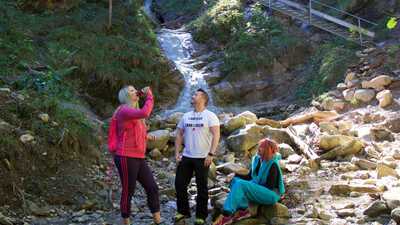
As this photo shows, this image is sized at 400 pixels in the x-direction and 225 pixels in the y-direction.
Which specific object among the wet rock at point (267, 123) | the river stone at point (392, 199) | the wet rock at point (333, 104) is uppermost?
the wet rock at point (333, 104)

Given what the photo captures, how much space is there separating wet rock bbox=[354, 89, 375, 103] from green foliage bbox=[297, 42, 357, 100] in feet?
5.75

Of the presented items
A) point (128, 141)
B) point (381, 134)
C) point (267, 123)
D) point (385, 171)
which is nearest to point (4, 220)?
point (128, 141)

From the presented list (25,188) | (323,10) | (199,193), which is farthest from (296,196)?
(323,10)

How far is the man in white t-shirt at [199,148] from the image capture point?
209 inches

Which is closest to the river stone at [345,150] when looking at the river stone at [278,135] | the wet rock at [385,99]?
the river stone at [278,135]

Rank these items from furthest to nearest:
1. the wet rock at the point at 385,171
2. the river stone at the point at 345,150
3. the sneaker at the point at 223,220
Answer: the river stone at the point at 345,150
the wet rock at the point at 385,171
the sneaker at the point at 223,220

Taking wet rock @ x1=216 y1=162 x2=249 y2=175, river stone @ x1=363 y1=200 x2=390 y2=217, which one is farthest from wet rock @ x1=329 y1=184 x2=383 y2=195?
wet rock @ x1=216 y1=162 x2=249 y2=175

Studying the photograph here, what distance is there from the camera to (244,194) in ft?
17.8

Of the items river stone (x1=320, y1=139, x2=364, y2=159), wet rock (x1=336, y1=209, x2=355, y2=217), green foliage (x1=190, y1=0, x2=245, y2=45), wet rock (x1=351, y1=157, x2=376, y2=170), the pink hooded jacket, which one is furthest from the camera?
green foliage (x1=190, y1=0, x2=245, y2=45)

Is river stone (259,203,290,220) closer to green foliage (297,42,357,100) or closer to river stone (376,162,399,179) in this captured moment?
river stone (376,162,399,179)

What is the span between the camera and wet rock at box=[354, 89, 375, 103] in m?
11.9

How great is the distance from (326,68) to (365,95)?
2.61 metres

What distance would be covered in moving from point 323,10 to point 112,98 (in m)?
9.38

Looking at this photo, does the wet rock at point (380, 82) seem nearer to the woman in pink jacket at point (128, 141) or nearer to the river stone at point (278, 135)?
the river stone at point (278, 135)
